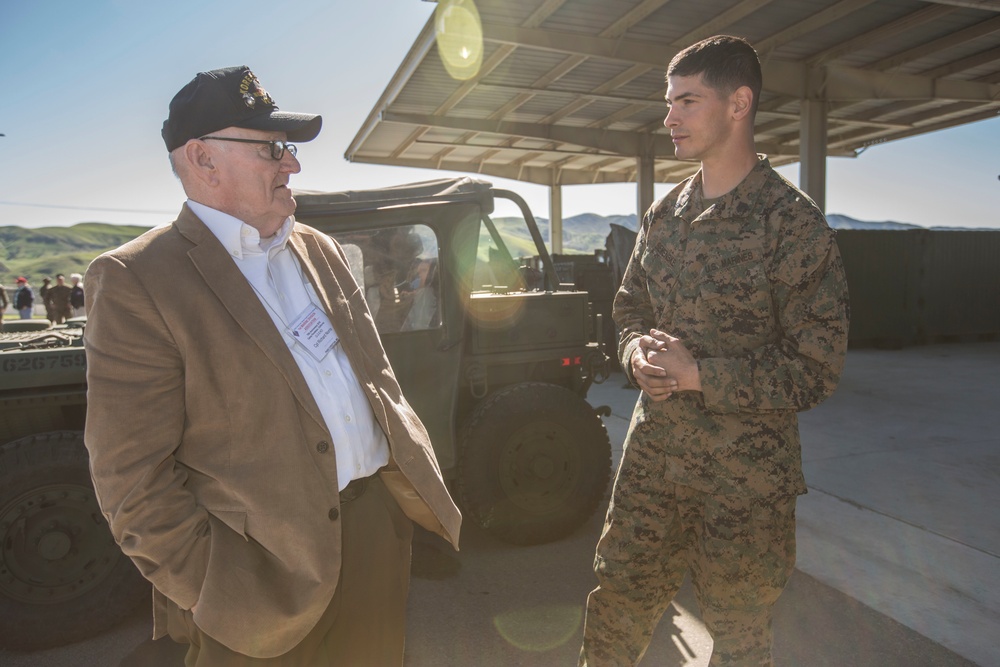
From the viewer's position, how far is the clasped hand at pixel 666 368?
5.73ft

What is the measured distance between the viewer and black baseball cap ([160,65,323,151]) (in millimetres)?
1418

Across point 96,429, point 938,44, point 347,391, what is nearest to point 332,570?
point 347,391

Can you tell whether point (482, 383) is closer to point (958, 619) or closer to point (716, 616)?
point (716, 616)

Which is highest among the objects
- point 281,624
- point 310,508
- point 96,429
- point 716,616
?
point 96,429

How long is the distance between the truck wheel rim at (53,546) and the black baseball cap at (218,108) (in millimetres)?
2143

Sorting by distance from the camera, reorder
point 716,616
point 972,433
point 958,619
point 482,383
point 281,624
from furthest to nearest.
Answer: point 972,433, point 482,383, point 958,619, point 716,616, point 281,624

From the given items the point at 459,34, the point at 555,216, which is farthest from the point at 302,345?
the point at 555,216

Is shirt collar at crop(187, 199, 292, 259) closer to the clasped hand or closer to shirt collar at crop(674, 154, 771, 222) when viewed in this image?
the clasped hand

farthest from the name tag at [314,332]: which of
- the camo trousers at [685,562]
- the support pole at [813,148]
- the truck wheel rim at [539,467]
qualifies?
the support pole at [813,148]

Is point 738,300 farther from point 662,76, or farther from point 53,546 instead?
point 662,76

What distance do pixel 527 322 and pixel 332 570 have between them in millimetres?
2620

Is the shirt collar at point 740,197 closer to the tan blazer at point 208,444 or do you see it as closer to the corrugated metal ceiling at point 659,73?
the tan blazer at point 208,444

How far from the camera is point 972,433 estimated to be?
6.19 metres

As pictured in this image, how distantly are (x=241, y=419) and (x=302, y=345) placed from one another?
0.21 m
